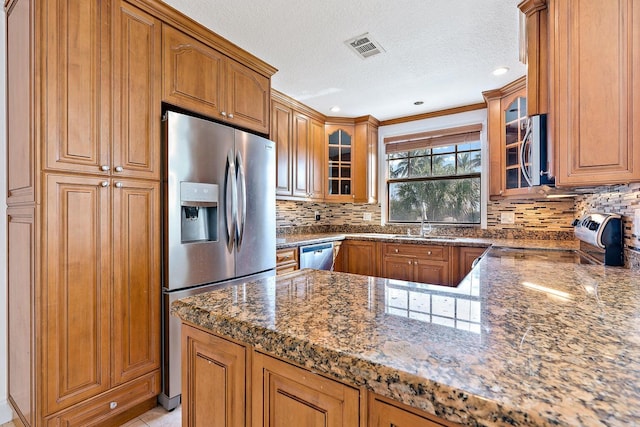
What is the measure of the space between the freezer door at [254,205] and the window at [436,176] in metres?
2.26

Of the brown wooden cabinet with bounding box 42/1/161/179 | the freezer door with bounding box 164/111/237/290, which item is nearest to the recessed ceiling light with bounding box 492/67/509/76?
the freezer door with bounding box 164/111/237/290

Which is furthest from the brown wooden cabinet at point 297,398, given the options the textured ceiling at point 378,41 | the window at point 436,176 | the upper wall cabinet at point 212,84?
the window at point 436,176

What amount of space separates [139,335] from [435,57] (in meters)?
2.85

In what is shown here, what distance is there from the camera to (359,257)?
378 cm

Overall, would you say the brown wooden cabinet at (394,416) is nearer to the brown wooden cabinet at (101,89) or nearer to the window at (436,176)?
the brown wooden cabinet at (101,89)

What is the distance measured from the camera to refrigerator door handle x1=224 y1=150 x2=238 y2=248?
214cm

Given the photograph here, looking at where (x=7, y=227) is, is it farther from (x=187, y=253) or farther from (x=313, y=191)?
(x=313, y=191)

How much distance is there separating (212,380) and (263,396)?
191 millimetres

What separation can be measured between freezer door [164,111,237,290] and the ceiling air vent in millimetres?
1105

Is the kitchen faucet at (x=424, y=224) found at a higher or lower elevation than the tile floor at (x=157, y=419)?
higher

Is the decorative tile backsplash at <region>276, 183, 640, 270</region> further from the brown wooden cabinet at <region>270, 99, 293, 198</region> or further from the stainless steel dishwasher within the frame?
the stainless steel dishwasher

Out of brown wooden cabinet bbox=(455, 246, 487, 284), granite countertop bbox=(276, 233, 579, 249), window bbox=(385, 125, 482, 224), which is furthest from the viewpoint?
window bbox=(385, 125, 482, 224)

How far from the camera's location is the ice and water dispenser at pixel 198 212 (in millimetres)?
1948

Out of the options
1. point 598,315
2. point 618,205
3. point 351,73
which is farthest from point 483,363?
point 351,73
